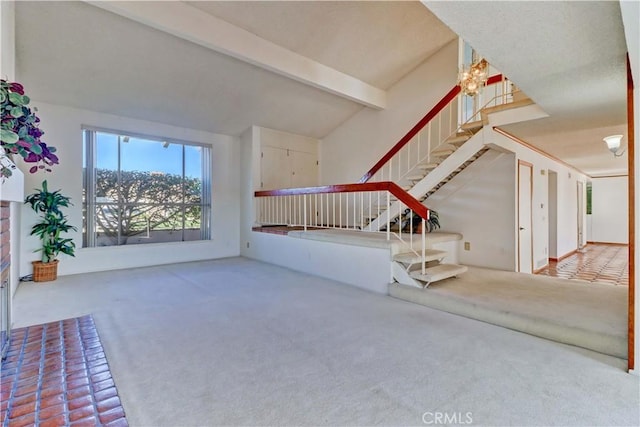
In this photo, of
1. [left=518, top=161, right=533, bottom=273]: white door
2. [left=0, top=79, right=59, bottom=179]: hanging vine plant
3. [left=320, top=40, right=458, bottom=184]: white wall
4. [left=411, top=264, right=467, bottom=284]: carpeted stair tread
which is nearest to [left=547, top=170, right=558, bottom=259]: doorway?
[left=518, top=161, right=533, bottom=273]: white door

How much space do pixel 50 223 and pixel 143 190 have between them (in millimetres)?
1553

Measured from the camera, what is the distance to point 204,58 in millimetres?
4672

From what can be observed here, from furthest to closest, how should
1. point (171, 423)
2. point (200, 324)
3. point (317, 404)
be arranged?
point (200, 324) → point (317, 404) → point (171, 423)

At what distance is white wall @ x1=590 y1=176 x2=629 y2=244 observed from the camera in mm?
9211

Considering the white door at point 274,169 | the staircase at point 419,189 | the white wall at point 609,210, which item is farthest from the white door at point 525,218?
the white wall at point 609,210

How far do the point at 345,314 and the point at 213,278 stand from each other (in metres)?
2.53

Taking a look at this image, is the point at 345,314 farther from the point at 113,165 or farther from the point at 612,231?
the point at 612,231

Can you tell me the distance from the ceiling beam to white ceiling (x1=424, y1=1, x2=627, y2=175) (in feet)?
10.8

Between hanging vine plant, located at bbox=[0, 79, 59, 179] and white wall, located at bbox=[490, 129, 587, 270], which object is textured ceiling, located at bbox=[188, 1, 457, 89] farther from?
hanging vine plant, located at bbox=[0, 79, 59, 179]

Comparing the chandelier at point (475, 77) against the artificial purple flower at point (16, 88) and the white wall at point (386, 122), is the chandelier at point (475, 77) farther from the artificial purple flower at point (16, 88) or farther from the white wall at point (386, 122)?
the artificial purple flower at point (16, 88)

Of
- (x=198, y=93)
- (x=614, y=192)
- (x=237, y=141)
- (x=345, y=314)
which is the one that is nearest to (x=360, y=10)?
(x=198, y=93)

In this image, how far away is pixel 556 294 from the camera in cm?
345

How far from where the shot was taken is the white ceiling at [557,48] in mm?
1773

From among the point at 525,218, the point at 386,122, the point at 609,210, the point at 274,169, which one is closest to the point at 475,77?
the point at 525,218
